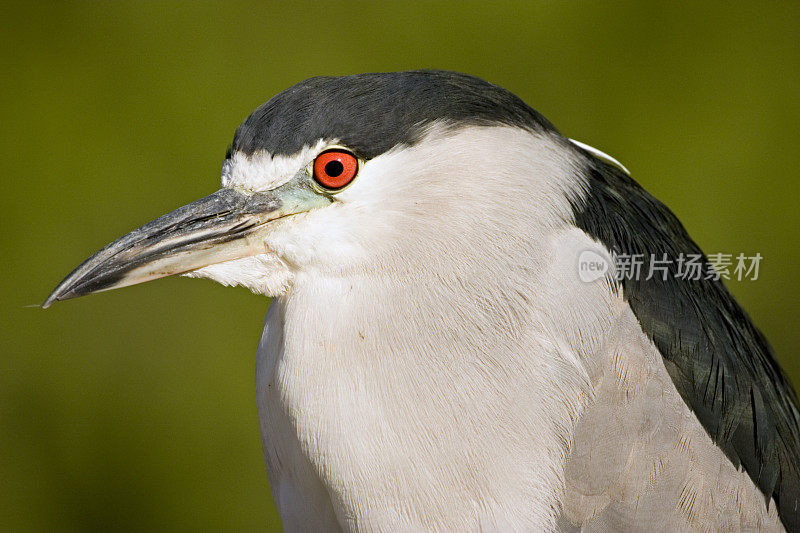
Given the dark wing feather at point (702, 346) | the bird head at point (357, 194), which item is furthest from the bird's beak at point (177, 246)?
the dark wing feather at point (702, 346)

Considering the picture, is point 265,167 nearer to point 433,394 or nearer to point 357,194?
point 357,194

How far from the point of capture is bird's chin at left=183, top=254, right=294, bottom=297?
1.03 m

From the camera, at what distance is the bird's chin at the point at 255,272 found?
1031 mm

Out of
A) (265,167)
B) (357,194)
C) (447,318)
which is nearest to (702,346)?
(447,318)

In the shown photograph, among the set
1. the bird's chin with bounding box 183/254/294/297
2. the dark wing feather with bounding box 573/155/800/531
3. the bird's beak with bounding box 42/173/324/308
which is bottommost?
the dark wing feather with bounding box 573/155/800/531

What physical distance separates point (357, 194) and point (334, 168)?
0.13 ft

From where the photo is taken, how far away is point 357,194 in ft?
3.21

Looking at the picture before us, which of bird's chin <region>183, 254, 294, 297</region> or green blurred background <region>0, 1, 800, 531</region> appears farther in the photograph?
green blurred background <region>0, 1, 800, 531</region>

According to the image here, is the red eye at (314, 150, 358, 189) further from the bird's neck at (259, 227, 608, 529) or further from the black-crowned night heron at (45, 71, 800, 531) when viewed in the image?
the bird's neck at (259, 227, 608, 529)

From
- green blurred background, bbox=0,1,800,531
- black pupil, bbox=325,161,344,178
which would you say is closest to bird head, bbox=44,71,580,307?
black pupil, bbox=325,161,344,178

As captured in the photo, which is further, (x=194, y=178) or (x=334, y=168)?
(x=194, y=178)

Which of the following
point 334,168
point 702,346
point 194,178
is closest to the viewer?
point 334,168

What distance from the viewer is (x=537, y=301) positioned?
1.01m

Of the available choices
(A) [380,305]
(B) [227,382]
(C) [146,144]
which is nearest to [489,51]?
(C) [146,144]
